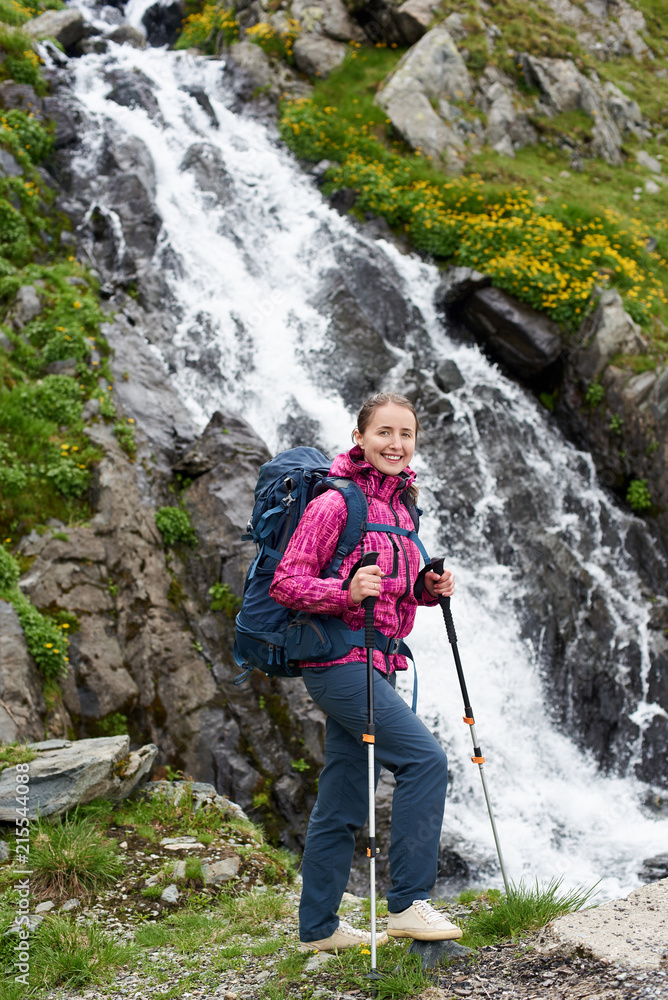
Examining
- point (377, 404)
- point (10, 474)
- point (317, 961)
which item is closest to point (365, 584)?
point (377, 404)

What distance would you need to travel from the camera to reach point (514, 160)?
805 inches

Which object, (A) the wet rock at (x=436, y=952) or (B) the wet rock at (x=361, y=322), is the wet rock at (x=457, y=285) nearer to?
(B) the wet rock at (x=361, y=322)

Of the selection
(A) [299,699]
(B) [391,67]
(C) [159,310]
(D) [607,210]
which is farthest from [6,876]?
(B) [391,67]

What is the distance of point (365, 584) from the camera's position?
3.45 m

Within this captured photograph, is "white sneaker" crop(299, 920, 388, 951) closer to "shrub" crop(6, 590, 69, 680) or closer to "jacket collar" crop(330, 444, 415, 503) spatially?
"jacket collar" crop(330, 444, 415, 503)

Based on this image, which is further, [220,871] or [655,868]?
[655,868]

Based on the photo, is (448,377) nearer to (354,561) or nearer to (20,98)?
(354,561)

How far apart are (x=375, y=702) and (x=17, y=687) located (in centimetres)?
449

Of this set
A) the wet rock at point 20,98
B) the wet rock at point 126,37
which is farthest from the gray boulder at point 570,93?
the wet rock at point 20,98

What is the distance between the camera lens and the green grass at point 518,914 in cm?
377

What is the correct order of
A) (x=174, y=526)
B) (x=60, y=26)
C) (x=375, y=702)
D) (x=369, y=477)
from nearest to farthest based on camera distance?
(x=375, y=702)
(x=369, y=477)
(x=174, y=526)
(x=60, y=26)

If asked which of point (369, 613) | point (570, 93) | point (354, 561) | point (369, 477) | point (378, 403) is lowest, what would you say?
point (369, 613)

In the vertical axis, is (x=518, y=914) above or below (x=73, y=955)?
above

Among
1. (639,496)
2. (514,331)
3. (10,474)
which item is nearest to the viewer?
(10,474)
